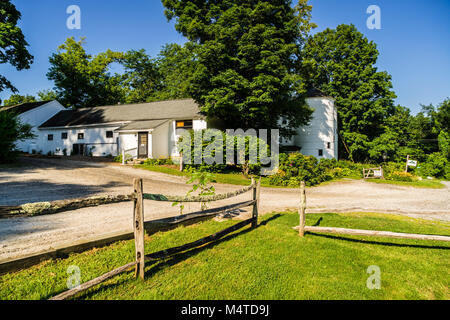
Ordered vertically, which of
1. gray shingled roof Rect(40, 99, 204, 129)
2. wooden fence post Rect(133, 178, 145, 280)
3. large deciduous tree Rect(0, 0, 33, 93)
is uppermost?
large deciduous tree Rect(0, 0, 33, 93)

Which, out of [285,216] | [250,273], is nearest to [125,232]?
[250,273]

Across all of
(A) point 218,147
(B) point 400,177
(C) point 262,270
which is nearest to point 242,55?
(A) point 218,147

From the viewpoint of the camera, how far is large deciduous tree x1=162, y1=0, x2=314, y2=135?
17156mm

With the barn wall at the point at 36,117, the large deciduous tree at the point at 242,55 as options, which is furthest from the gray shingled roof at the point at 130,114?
the large deciduous tree at the point at 242,55

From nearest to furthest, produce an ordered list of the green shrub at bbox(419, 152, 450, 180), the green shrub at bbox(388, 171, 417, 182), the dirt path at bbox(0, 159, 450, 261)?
the dirt path at bbox(0, 159, 450, 261) < the green shrub at bbox(388, 171, 417, 182) < the green shrub at bbox(419, 152, 450, 180)

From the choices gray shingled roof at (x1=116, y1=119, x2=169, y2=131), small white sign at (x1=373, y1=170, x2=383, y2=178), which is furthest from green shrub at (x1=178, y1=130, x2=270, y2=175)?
small white sign at (x1=373, y1=170, x2=383, y2=178)

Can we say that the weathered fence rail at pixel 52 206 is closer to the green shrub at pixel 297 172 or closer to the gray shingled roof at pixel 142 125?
the green shrub at pixel 297 172

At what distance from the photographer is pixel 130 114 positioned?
1075 inches

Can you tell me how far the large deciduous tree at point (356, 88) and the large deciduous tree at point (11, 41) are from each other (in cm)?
3145

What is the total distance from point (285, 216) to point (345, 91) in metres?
29.9

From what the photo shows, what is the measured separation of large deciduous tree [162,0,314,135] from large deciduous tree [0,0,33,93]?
16272mm

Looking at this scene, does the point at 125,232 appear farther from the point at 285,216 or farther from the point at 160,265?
the point at 285,216

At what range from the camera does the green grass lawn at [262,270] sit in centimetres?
332

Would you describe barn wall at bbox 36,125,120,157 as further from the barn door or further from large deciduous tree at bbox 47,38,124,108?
large deciduous tree at bbox 47,38,124,108
